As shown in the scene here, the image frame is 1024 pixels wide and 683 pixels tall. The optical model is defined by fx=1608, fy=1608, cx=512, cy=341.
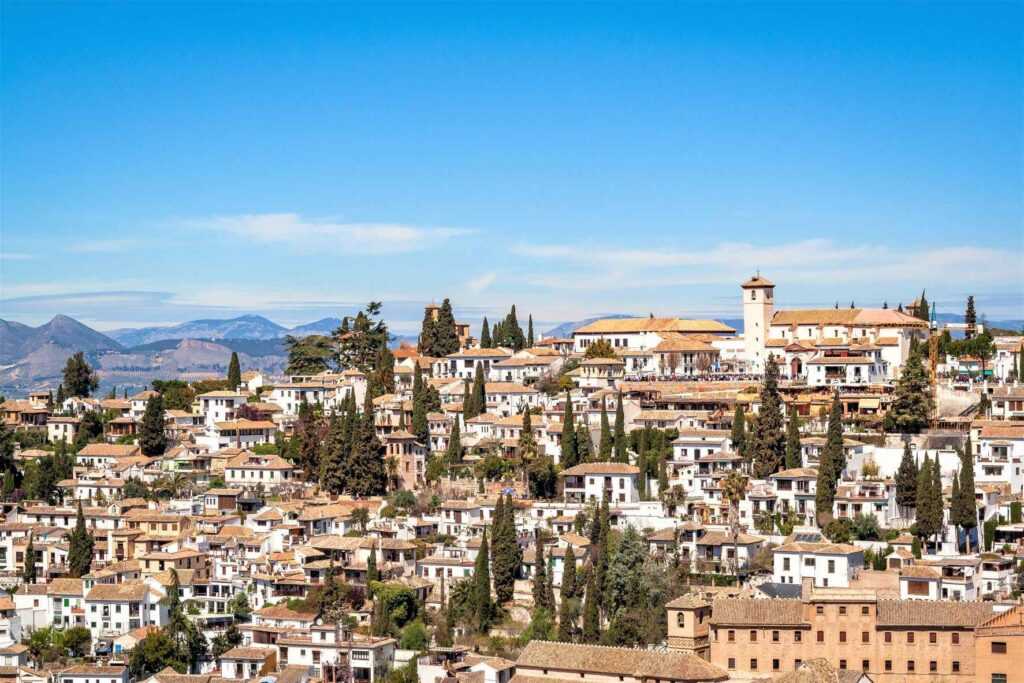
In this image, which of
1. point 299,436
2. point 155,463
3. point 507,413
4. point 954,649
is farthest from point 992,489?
point 155,463

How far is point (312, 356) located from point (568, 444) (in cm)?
2652

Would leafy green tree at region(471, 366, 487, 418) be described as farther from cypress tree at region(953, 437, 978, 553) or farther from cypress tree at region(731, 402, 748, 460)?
cypress tree at region(953, 437, 978, 553)

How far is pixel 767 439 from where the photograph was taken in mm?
59500

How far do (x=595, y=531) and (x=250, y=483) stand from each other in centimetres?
1892

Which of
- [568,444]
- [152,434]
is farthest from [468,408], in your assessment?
[152,434]

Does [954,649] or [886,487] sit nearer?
[954,649]

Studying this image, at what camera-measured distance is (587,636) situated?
49562mm

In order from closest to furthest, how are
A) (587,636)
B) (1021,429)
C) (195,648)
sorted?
(587,636)
(195,648)
(1021,429)

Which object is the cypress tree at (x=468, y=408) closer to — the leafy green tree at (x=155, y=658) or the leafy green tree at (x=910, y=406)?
the leafy green tree at (x=910, y=406)

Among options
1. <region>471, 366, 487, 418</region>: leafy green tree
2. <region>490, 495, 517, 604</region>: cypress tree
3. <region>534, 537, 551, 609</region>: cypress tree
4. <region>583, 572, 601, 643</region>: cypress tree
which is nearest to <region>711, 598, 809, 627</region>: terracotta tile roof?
<region>583, 572, 601, 643</region>: cypress tree

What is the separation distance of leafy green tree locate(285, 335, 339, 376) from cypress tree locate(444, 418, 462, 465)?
20.6m

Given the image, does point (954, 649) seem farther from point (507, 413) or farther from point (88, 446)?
point (88, 446)

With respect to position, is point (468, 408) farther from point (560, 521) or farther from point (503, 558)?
point (503, 558)

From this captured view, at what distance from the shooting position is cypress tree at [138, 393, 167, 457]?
7306cm
